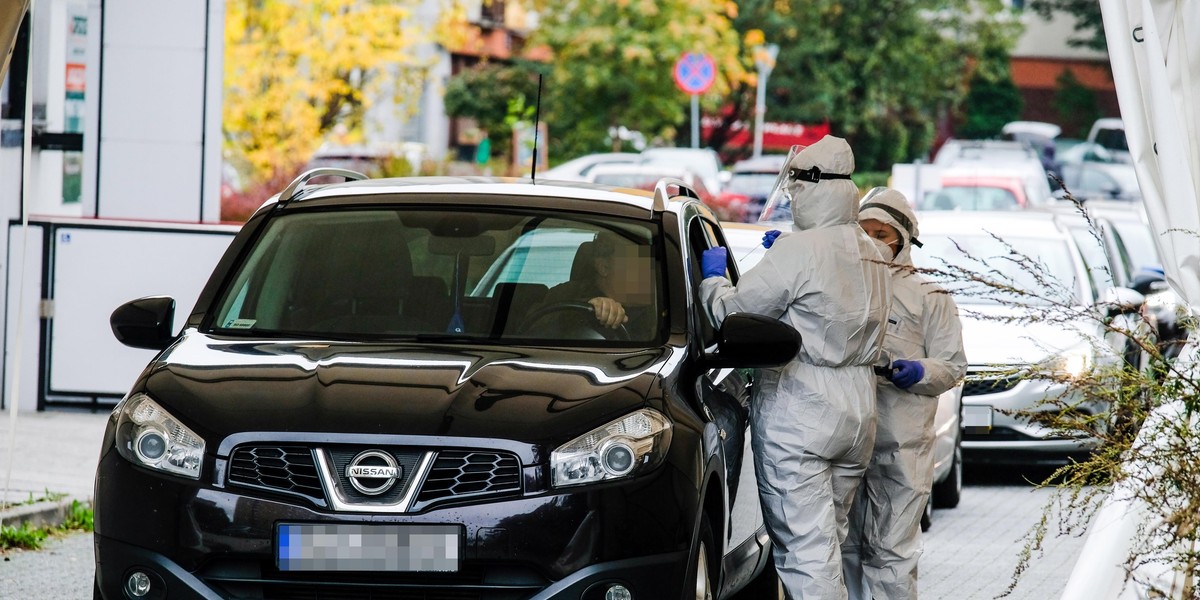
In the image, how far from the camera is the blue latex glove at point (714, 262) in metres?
6.26

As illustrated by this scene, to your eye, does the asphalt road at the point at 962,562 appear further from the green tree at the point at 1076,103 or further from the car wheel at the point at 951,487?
the green tree at the point at 1076,103

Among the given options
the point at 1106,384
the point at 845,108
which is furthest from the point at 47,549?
the point at 845,108

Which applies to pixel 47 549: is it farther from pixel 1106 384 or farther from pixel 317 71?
pixel 317 71

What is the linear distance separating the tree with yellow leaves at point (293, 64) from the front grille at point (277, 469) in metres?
22.6

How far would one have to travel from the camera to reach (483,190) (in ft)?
21.3

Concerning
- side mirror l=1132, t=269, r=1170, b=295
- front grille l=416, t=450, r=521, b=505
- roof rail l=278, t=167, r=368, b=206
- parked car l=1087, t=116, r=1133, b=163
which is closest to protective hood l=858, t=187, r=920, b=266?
roof rail l=278, t=167, r=368, b=206

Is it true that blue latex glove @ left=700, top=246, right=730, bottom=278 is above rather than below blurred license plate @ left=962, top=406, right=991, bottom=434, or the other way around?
above

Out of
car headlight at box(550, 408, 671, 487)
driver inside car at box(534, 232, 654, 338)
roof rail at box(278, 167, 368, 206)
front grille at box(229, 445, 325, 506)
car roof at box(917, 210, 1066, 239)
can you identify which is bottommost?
front grille at box(229, 445, 325, 506)

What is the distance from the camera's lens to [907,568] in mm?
6844

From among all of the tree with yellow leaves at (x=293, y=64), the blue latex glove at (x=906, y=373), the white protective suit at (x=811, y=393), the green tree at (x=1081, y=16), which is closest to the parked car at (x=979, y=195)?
the tree with yellow leaves at (x=293, y=64)

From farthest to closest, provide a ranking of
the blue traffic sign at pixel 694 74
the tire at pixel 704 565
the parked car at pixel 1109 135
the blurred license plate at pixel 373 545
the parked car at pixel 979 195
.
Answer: the parked car at pixel 1109 135 < the blue traffic sign at pixel 694 74 < the parked car at pixel 979 195 < the tire at pixel 704 565 < the blurred license plate at pixel 373 545

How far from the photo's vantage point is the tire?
5.10m

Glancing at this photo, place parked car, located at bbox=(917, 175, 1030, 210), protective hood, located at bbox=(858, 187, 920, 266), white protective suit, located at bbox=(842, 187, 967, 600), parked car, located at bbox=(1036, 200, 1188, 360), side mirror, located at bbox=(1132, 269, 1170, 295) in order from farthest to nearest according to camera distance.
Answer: parked car, located at bbox=(917, 175, 1030, 210) → side mirror, located at bbox=(1132, 269, 1170, 295) → parked car, located at bbox=(1036, 200, 1188, 360) → protective hood, located at bbox=(858, 187, 920, 266) → white protective suit, located at bbox=(842, 187, 967, 600)

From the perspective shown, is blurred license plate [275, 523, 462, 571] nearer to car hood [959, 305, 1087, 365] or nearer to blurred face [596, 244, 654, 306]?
blurred face [596, 244, 654, 306]
